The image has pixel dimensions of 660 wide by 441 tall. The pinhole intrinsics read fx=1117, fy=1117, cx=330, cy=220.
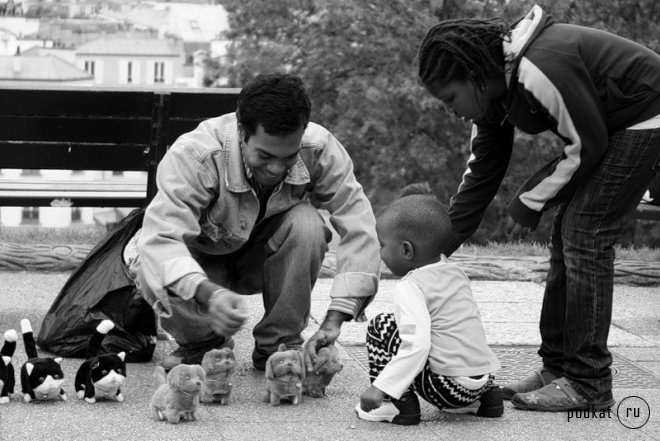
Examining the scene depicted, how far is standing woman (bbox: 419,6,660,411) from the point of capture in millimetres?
3686

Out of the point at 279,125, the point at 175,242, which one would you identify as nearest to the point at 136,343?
the point at 175,242

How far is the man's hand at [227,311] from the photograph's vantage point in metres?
3.39

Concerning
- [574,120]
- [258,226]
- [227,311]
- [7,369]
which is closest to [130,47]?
[258,226]

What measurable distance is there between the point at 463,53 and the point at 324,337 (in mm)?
1080

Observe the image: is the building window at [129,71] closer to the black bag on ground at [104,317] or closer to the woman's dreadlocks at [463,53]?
the black bag on ground at [104,317]

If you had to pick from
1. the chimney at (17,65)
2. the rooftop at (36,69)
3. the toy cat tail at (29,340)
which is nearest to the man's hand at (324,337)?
the toy cat tail at (29,340)

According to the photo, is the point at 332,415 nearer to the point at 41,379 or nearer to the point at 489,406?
the point at 489,406

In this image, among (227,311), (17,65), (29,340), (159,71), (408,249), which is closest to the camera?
(227,311)

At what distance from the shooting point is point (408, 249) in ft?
12.1

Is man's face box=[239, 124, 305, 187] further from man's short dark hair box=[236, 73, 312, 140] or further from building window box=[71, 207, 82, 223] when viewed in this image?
building window box=[71, 207, 82, 223]

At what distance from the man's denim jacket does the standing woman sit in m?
0.54

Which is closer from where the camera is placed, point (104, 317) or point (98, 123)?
point (104, 317)

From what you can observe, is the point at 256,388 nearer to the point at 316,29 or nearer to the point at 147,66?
the point at 316,29

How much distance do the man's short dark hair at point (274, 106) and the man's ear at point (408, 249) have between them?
0.53 m
